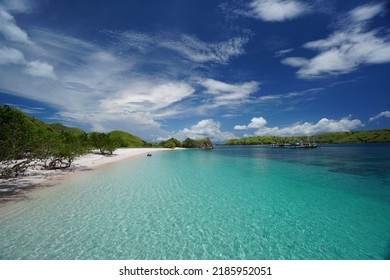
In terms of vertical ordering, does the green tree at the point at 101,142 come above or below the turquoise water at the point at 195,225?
above

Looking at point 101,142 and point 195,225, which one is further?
point 101,142

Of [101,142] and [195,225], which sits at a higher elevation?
[101,142]

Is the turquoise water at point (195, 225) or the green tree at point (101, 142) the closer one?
the turquoise water at point (195, 225)

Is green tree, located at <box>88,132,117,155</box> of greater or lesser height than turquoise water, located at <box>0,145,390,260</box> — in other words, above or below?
above

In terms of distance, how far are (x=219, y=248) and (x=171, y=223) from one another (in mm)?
4141

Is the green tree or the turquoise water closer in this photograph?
the turquoise water

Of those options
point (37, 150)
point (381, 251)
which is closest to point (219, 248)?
point (381, 251)

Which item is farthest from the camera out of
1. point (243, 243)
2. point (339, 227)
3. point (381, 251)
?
point (339, 227)

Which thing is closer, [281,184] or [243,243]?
[243,243]
